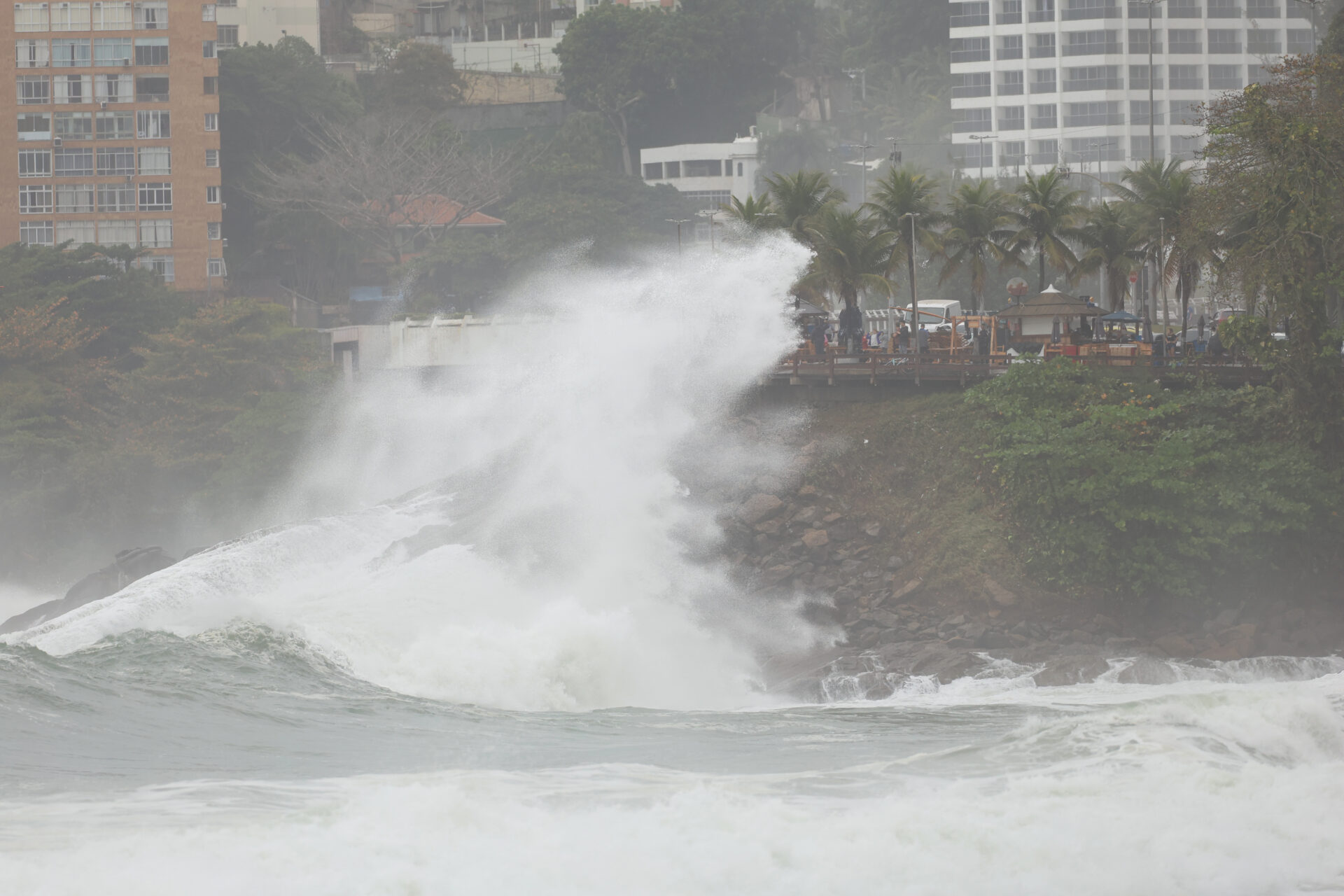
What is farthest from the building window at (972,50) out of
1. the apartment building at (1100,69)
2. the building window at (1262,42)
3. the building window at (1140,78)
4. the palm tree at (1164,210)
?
the palm tree at (1164,210)

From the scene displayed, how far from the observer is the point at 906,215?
126 feet

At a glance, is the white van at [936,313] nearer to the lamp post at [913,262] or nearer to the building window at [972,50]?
the lamp post at [913,262]

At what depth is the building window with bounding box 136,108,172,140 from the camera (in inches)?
2918

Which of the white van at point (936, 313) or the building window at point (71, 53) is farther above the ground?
the building window at point (71, 53)

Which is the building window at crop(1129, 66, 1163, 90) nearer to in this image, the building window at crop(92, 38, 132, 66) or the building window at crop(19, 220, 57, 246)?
the building window at crop(92, 38, 132, 66)

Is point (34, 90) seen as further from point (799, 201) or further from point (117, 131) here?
point (799, 201)

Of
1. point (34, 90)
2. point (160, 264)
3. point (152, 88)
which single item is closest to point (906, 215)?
point (160, 264)

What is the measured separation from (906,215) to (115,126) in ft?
167

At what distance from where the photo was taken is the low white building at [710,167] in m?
106

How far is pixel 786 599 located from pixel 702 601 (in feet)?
5.51

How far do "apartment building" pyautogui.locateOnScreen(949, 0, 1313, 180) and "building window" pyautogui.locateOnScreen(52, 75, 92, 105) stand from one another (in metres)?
54.2

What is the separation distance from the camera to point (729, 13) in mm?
111062

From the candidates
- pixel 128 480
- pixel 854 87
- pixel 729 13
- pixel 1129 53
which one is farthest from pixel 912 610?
pixel 854 87

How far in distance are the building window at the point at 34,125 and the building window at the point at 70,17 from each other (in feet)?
14.7
